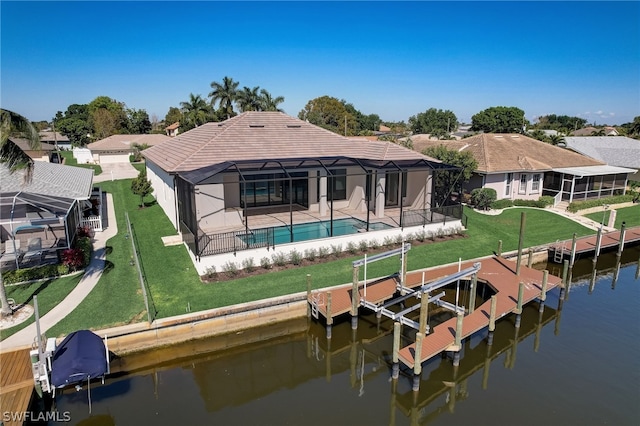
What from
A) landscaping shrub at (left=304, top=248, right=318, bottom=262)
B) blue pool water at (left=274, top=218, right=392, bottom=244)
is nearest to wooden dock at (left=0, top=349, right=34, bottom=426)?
blue pool water at (left=274, top=218, right=392, bottom=244)

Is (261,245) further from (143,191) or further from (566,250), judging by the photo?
(566,250)

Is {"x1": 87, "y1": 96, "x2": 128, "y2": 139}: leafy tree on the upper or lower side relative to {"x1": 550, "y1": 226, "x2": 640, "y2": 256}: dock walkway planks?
upper

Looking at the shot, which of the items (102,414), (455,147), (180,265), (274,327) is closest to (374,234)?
(274,327)

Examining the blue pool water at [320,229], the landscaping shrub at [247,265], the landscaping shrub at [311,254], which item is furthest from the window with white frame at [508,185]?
the landscaping shrub at [247,265]

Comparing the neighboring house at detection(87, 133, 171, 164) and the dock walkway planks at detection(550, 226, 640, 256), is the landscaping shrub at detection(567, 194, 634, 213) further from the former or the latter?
the neighboring house at detection(87, 133, 171, 164)

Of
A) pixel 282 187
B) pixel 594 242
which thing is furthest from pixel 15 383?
pixel 594 242
